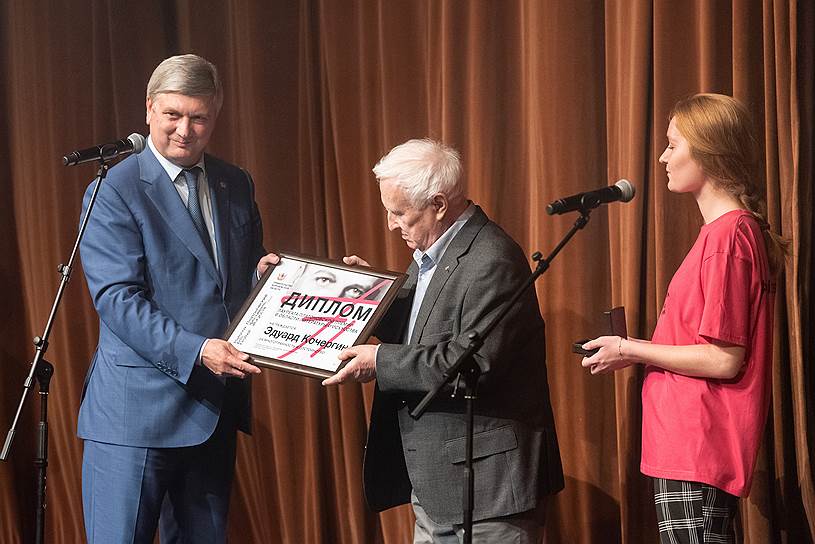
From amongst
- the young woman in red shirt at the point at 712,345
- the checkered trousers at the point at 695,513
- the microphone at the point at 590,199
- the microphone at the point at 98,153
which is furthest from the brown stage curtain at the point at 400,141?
the microphone at the point at 98,153

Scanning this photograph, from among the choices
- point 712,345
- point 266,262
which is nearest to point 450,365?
point 712,345

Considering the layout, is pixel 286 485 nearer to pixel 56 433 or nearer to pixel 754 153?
pixel 56 433

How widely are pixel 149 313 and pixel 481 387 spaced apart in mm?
962

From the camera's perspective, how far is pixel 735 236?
2.47 meters

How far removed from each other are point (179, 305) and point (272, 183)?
154 cm

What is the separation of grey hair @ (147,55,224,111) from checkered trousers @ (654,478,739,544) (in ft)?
5.65

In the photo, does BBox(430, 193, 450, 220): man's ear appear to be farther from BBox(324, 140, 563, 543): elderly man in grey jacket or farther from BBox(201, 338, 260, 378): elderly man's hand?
BBox(201, 338, 260, 378): elderly man's hand

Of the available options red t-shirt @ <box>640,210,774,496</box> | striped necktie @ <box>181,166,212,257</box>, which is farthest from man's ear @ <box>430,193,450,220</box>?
striped necktie @ <box>181,166,212,257</box>

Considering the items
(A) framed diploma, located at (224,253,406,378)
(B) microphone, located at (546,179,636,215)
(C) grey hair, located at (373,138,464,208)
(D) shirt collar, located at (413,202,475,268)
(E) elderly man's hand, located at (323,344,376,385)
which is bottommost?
(E) elderly man's hand, located at (323,344,376,385)

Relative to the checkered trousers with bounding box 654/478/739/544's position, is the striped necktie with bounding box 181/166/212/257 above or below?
above

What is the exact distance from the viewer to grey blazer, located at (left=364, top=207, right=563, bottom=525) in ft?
8.26

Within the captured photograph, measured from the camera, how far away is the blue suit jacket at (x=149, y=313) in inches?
111

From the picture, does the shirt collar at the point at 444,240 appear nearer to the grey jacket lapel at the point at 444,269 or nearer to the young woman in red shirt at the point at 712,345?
the grey jacket lapel at the point at 444,269

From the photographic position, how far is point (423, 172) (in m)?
2.63
